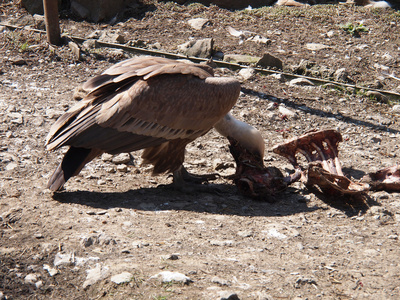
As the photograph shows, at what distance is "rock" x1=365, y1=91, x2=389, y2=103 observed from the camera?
6.53 meters

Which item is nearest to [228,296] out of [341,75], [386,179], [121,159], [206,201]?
[206,201]

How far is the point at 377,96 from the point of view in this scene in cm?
656

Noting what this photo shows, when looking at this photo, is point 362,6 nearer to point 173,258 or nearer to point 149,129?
point 149,129

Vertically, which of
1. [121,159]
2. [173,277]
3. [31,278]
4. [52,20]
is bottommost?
[121,159]

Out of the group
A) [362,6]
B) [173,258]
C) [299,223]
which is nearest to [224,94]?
[299,223]

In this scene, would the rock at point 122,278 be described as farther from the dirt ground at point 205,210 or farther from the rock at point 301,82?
the rock at point 301,82

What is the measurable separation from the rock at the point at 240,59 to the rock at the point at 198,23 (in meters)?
1.29

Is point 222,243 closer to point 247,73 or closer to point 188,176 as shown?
point 188,176

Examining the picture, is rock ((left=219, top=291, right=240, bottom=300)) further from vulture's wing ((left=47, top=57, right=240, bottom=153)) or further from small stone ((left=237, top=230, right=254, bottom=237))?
vulture's wing ((left=47, top=57, right=240, bottom=153))

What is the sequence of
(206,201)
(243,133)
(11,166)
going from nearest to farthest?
(206,201), (11,166), (243,133)

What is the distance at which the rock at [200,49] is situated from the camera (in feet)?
24.6

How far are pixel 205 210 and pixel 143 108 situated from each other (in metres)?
0.94

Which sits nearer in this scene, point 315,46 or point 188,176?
point 188,176

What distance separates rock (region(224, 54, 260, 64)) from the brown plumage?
287 centimetres
